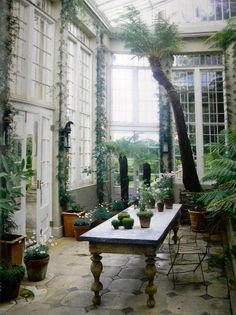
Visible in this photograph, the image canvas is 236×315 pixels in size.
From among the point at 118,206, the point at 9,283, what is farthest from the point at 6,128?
the point at 118,206

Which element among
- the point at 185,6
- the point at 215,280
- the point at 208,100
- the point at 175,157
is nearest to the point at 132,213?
the point at 215,280

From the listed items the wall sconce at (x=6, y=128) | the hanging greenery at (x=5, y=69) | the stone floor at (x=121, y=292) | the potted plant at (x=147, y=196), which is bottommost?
the stone floor at (x=121, y=292)

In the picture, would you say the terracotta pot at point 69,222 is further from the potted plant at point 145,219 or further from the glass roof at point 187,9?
the glass roof at point 187,9

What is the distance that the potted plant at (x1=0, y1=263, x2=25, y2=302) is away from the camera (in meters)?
2.95

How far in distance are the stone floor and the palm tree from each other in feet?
8.04

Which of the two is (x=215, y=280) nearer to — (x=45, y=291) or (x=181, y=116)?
(x=45, y=291)

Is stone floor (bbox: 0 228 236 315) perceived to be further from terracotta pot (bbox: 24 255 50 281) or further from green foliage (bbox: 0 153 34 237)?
green foliage (bbox: 0 153 34 237)

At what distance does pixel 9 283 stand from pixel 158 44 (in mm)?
5121

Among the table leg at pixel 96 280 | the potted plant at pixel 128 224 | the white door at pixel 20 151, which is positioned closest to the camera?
the table leg at pixel 96 280

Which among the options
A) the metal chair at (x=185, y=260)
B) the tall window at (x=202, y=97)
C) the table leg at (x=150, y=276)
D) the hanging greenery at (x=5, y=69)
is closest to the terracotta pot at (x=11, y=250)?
the hanging greenery at (x=5, y=69)

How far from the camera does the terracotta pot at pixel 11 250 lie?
11.5ft

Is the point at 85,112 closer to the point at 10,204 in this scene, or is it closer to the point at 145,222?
the point at 10,204

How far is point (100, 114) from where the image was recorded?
24.7 feet

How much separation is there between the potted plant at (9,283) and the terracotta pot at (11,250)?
426 mm
